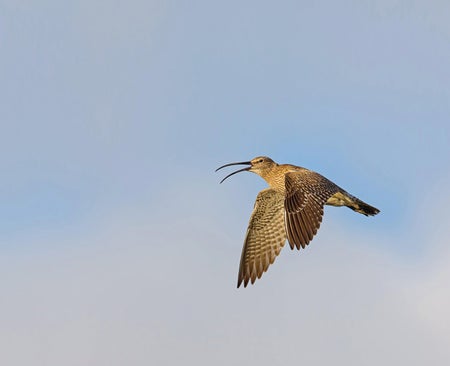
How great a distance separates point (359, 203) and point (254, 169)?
3871 mm

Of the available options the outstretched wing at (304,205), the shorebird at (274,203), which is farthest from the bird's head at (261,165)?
the outstretched wing at (304,205)

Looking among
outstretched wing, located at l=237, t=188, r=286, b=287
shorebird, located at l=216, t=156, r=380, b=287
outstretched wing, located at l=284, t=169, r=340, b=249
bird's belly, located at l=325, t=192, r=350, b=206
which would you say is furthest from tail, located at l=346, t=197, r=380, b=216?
outstretched wing, located at l=237, t=188, r=286, b=287

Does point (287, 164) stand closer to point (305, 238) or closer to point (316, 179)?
point (316, 179)

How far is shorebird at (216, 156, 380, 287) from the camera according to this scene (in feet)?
90.7

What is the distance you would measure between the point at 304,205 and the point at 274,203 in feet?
17.3

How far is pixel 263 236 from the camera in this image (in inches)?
1227

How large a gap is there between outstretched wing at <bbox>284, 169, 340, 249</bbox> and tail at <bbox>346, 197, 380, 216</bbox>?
163cm

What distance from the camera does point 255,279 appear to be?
98.9 ft

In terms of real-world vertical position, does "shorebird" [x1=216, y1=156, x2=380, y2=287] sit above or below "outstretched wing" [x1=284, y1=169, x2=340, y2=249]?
above

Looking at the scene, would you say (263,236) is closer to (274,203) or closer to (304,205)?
(274,203)

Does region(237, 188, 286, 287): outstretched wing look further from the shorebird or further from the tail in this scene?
the tail

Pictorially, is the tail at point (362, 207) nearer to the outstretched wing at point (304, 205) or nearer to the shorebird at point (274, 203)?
the shorebird at point (274, 203)

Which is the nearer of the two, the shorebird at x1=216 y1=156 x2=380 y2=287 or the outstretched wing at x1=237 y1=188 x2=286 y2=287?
the shorebird at x1=216 y1=156 x2=380 y2=287

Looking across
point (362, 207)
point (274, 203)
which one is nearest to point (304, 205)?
point (362, 207)
